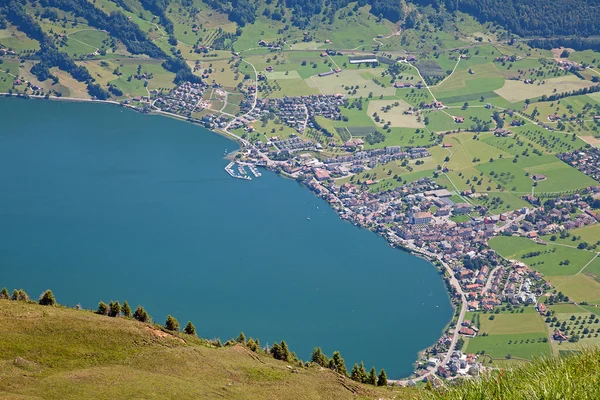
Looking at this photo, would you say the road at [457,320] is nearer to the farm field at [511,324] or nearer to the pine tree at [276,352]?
the farm field at [511,324]

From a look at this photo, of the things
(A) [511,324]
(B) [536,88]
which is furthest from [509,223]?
(B) [536,88]

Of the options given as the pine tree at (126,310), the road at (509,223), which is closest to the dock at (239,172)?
the road at (509,223)

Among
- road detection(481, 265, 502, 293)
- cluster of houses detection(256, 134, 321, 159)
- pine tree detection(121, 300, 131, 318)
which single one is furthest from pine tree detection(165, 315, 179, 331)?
cluster of houses detection(256, 134, 321, 159)

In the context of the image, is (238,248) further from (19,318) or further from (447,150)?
(19,318)

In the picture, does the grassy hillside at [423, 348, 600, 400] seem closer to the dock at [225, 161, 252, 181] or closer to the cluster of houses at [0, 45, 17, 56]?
the dock at [225, 161, 252, 181]

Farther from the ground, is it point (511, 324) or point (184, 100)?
point (184, 100)

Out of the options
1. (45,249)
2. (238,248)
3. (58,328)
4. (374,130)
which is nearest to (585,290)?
(238,248)

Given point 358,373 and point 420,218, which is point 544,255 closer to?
point 420,218
